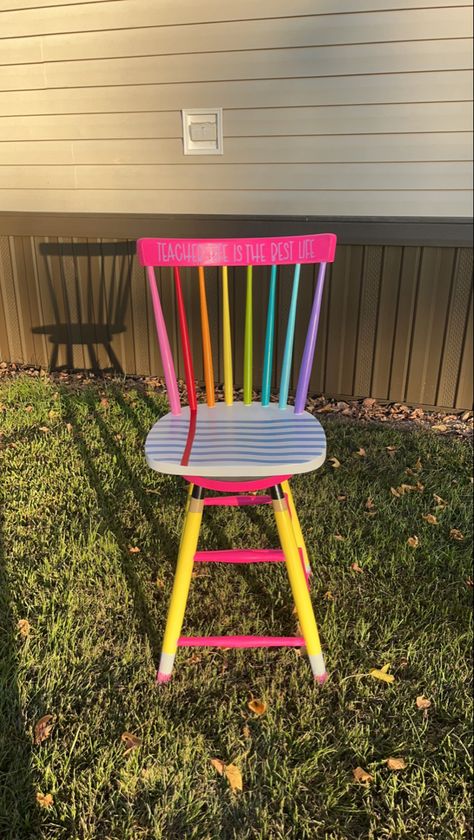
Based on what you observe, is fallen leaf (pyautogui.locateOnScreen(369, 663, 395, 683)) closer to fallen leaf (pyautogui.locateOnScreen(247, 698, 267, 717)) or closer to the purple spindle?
fallen leaf (pyautogui.locateOnScreen(247, 698, 267, 717))

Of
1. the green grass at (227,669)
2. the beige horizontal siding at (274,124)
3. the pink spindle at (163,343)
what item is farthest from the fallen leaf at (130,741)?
the beige horizontal siding at (274,124)

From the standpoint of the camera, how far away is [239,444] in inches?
58.5

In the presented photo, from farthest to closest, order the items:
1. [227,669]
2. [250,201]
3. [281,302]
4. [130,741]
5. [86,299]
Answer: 1. [86,299]
2. [281,302]
3. [250,201]
4. [227,669]
5. [130,741]

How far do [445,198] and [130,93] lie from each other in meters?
1.72

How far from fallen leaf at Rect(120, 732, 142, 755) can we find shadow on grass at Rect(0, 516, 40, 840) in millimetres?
200

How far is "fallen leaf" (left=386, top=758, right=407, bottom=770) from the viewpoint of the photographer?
1328 millimetres

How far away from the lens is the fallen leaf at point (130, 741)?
135cm

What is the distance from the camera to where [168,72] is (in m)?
3.15

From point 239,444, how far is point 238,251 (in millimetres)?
546

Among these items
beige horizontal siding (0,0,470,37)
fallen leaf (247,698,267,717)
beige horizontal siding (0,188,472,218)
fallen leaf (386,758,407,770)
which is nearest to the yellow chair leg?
fallen leaf (247,698,267,717)

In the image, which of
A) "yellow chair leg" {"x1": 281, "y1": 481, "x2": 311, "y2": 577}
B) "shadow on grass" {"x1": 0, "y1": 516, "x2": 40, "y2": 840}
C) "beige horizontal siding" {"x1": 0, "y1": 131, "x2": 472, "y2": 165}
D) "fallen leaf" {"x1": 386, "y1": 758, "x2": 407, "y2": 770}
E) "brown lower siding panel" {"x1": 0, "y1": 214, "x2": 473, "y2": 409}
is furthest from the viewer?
"brown lower siding panel" {"x1": 0, "y1": 214, "x2": 473, "y2": 409}

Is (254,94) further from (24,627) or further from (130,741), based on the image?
(130,741)

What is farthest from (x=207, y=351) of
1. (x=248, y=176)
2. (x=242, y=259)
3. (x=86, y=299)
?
(x=86, y=299)

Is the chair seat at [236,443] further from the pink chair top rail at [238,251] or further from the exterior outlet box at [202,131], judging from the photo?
the exterior outlet box at [202,131]
